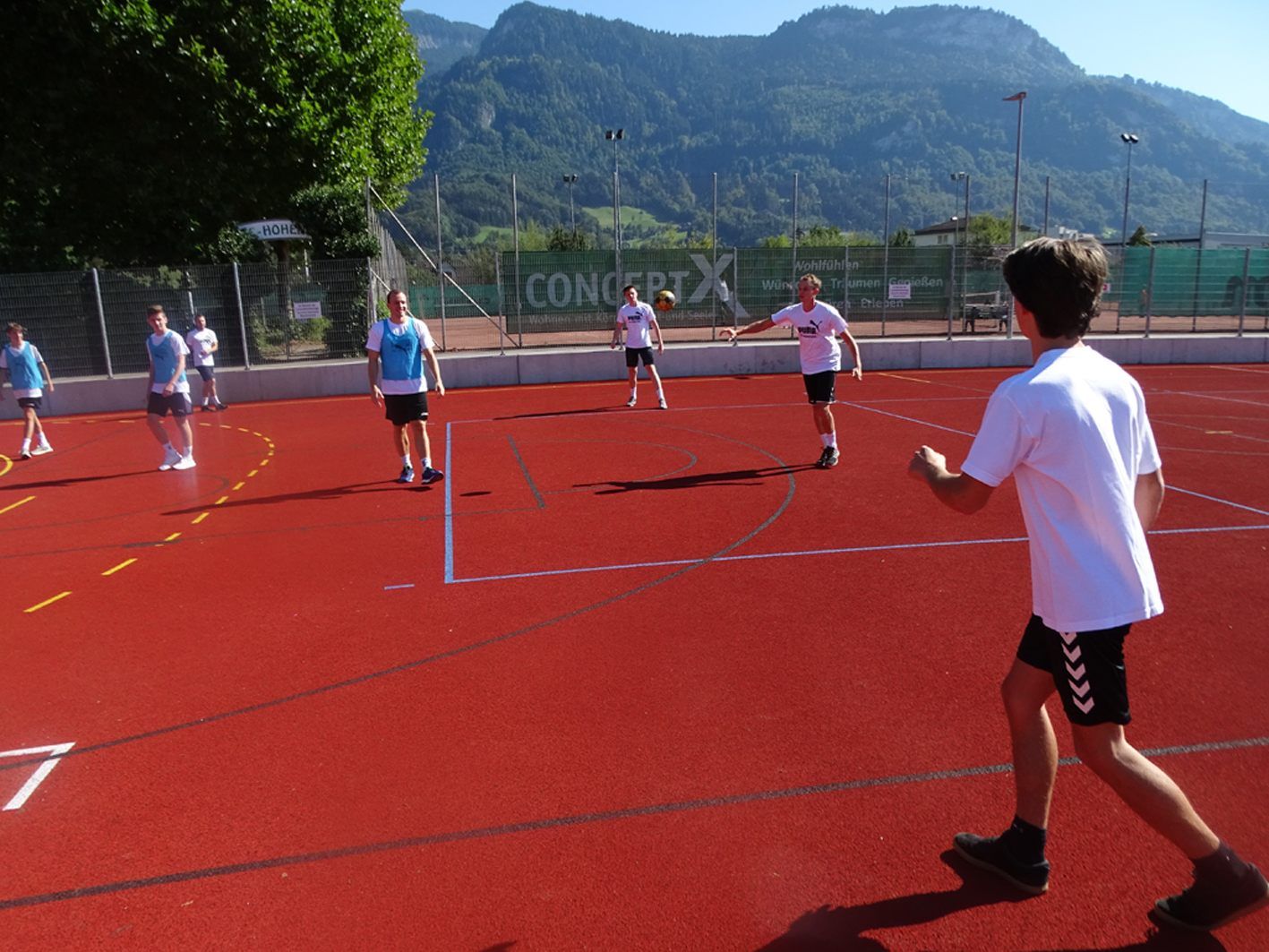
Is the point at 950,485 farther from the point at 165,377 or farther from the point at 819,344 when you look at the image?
the point at 165,377

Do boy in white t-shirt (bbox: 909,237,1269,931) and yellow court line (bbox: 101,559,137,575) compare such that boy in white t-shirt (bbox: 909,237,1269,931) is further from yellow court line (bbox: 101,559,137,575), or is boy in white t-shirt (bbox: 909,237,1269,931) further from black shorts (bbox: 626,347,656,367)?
black shorts (bbox: 626,347,656,367)

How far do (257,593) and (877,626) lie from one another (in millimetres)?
4382

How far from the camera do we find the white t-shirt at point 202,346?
17.4 meters

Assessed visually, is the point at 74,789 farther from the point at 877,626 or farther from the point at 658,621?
the point at 877,626

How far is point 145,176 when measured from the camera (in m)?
21.0

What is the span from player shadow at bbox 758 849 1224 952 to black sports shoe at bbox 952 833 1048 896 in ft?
0.14

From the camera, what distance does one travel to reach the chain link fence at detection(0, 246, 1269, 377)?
62.8 feet

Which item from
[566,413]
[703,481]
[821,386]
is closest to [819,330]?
[821,386]

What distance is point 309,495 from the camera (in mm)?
9727

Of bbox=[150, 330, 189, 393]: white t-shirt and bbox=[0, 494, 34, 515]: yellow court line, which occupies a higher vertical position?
bbox=[150, 330, 189, 393]: white t-shirt

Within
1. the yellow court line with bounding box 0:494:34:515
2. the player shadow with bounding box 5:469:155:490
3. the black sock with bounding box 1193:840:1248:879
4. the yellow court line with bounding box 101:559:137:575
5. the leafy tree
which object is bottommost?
the yellow court line with bounding box 101:559:137:575

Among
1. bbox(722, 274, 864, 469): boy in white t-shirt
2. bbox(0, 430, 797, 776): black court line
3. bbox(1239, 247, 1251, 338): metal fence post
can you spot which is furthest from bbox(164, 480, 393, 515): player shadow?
bbox(1239, 247, 1251, 338): metal fence post

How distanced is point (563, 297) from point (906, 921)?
2163 centimetres

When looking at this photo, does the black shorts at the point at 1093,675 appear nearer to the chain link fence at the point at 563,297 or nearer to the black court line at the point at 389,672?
the black court line at the point at 389,672
